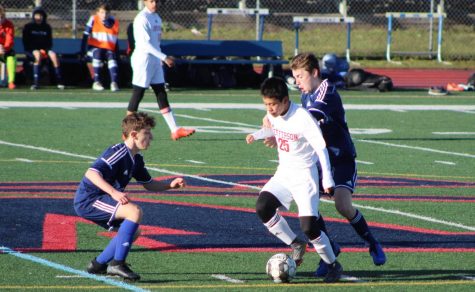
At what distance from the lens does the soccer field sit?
7.49 metres

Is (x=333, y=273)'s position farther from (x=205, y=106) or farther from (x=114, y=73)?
(x=114, y=73)

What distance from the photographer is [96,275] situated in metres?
7.38

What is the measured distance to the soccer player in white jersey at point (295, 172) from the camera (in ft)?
23.7

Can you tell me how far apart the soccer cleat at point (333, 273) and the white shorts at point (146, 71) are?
25.8 feet

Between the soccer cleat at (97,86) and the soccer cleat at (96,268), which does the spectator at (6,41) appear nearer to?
the soccer cleat at (97,86)

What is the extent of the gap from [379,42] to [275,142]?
82.7 ft

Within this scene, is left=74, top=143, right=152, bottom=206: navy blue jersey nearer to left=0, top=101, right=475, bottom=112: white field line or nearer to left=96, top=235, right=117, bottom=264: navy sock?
left=96, top=235, right=117, bottom=264: navy sock

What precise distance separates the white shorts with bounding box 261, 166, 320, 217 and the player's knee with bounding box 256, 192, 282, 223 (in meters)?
0.03

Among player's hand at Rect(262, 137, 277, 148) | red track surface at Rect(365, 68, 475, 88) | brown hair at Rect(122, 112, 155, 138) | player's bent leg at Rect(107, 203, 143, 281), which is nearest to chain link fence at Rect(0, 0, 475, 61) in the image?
red track surface at Rect(365, 68, 475, 88)

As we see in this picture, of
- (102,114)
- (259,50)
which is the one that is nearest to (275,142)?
(102,114)

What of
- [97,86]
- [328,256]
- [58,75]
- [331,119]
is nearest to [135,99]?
[331,119]

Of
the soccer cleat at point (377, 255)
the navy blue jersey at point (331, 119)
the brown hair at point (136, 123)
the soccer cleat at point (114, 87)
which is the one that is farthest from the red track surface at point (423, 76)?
the brown hair at point (136, 123)

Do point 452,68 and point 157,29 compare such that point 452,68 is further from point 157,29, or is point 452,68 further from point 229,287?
point 229,287

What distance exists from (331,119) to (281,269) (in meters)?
1.32
